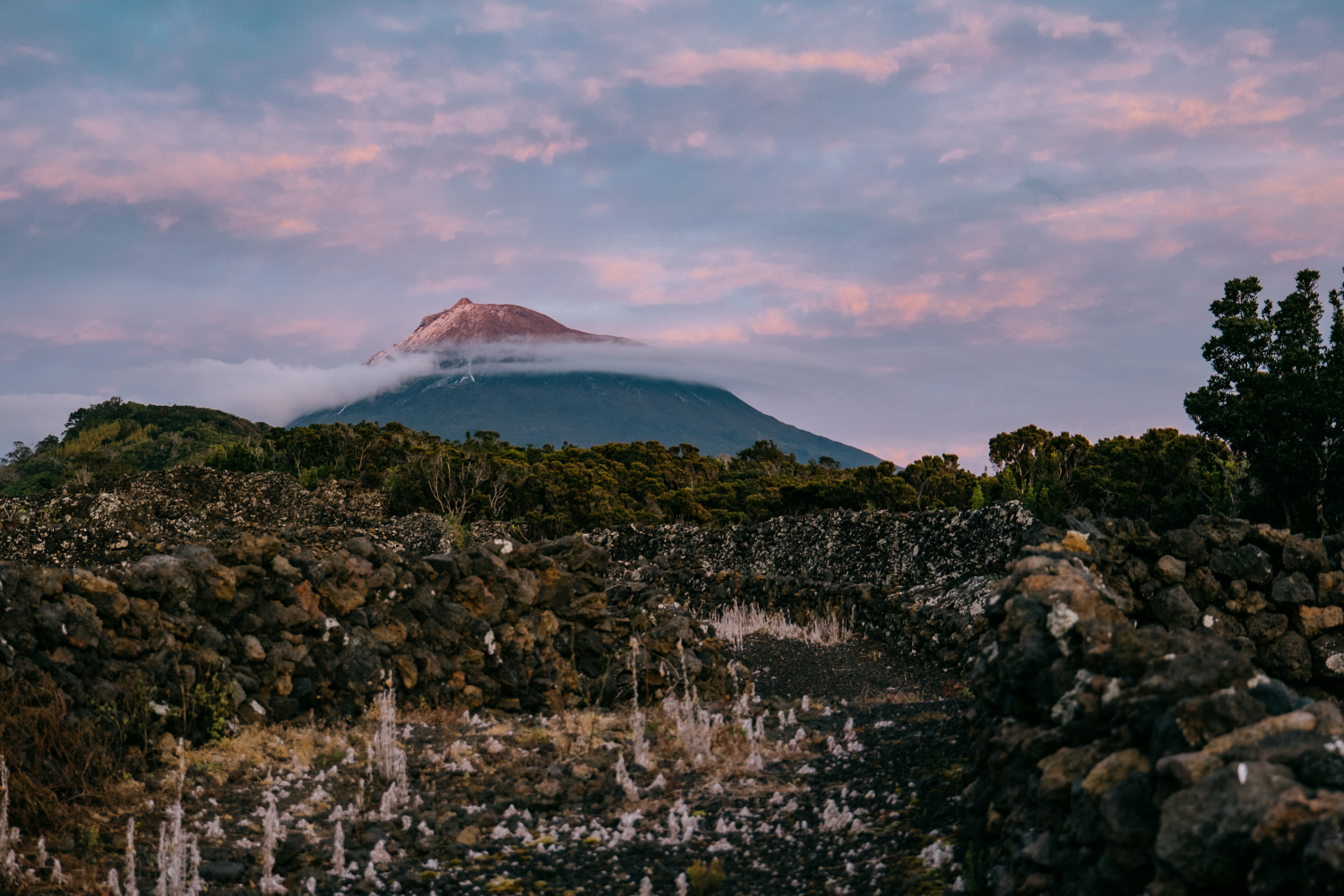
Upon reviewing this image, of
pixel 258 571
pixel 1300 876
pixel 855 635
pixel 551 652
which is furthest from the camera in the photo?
pixel 855 635

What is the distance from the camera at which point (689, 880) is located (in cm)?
535

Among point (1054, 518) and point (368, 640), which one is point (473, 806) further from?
point (1054, 518)

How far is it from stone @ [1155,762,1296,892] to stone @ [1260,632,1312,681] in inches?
282

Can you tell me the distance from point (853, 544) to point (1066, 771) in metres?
18.7

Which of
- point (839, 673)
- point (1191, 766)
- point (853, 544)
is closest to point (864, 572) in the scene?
point (853, 544)

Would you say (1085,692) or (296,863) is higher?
(1085,692)

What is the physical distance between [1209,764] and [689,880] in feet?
10.6

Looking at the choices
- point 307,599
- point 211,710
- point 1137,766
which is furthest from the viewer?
point 307,599

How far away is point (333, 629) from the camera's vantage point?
9.23m

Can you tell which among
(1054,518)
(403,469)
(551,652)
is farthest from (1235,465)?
(403,469)

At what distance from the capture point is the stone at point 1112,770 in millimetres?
3475

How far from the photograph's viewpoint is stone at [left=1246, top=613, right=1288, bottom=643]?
348 inches

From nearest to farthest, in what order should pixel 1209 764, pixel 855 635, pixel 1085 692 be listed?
pixel 1209 764 < pixel 1085 692 < pixel 855 635

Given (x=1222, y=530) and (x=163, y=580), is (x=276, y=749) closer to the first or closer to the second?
(x=163, y=580)
